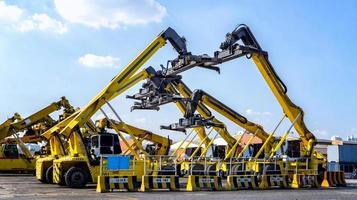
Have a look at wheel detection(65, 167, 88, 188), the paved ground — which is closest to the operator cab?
wheel detection(65, 167, 88, 188)

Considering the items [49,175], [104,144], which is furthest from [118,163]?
[49,175]

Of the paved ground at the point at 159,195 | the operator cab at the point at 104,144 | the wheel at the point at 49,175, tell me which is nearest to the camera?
the paved ground at the point at 159,195

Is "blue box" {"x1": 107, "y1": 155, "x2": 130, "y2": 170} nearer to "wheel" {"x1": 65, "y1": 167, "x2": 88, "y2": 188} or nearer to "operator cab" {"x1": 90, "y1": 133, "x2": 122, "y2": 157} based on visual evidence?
"operator cab" {"x1": 90, "y1": 133, "x2": 122, "y2": 157}

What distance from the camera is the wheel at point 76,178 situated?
2586cm

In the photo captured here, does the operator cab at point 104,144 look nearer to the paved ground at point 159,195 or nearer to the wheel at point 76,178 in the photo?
the wheel at point 76,178

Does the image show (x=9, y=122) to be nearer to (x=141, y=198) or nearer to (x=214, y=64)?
(x=214, y=64)

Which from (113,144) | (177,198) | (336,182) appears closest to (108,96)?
(113,144)

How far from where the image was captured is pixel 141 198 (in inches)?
805

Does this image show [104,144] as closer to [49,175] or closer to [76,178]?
[76,178]

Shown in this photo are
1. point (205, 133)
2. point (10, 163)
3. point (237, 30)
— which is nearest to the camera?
point (237, 30)

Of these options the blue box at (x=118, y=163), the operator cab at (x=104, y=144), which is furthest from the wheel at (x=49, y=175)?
the blue box at (x=118, y=163)

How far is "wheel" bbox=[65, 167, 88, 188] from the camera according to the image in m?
25.9

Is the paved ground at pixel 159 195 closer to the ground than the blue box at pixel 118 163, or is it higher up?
closer to the ground

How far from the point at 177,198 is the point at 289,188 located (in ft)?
32.9
